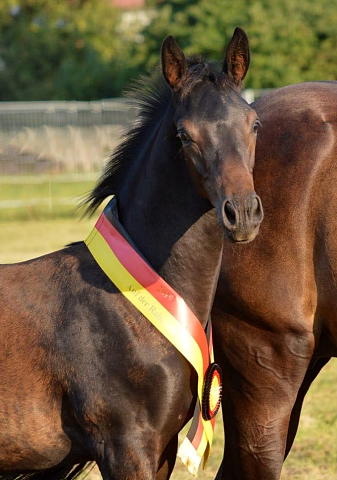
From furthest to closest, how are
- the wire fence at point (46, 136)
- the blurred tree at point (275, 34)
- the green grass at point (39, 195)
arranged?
1. the blurred tree at point (275, 34)
2. the green grass at point (39, 195)
3. the wire fence at point (46, 136)

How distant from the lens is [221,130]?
2832 mm

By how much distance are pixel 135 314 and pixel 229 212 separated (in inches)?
23.5

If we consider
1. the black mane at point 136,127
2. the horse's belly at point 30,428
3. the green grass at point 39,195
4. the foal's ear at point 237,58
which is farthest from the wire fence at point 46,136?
the horse's belly at point 30,428

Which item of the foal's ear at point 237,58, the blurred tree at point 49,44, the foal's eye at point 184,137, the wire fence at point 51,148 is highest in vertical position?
the foal's ear at point 237,58

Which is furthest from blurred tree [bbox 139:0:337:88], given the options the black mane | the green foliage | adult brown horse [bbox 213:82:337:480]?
the black mane

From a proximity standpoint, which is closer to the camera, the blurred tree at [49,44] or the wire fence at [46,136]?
the wire fence at [46,136]

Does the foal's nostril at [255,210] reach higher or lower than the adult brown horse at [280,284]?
higher

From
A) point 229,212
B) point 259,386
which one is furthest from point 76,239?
point 229,212

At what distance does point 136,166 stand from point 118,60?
92.8ft

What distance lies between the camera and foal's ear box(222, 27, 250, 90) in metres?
3.04

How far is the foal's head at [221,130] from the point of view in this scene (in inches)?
106

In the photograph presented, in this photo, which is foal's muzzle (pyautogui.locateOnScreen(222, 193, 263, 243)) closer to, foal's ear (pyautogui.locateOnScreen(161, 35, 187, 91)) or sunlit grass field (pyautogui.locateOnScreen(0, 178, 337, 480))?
foal's ear (pyautogui.locateOnScreen(161, 35, 187, 91))

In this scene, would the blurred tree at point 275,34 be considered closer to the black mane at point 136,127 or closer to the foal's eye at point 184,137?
the black mane at point 136,127

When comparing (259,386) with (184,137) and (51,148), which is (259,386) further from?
(51,148)
